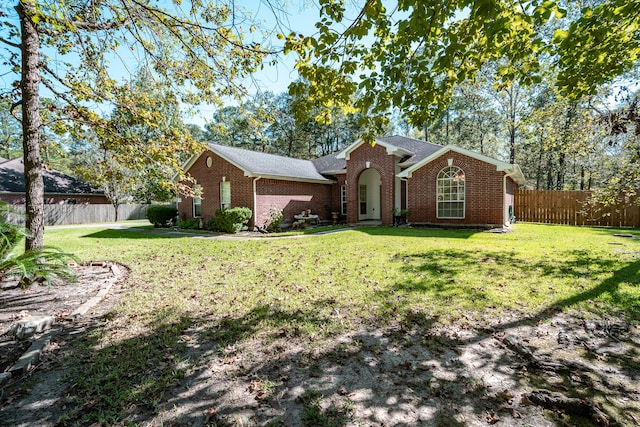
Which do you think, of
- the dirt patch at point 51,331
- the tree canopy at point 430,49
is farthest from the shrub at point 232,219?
the tree canopy at point 430,49

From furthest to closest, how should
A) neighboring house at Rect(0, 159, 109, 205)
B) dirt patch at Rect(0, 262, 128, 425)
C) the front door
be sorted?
neighboring house at Rect(0, 159, 109, 205) < the front door < dirt patch at Rect(0, 262, 128, 425)

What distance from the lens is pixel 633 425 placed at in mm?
2236

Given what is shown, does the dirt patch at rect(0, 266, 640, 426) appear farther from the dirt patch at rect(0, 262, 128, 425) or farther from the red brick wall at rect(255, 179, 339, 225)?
the red brick wall at rect(255, 179, 339, 225)

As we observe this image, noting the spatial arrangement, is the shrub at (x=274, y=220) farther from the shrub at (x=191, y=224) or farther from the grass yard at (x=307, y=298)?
the grass yard at (x=307, y=298)

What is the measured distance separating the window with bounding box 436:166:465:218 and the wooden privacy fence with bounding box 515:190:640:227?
6.46 metres

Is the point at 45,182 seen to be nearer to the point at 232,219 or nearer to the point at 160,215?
the point at 160,215

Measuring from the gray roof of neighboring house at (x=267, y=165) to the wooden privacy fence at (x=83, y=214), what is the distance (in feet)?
47.0

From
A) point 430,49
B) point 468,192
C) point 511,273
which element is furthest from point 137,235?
point 468,192

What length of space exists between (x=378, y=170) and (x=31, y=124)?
13.9m

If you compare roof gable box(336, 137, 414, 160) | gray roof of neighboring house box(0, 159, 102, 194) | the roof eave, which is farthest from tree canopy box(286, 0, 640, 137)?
gray roof of neighboring house box(0, 159, 102, 194)

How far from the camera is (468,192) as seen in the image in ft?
45.7

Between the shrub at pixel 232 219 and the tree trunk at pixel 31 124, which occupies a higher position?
the tree trunk at pixel 31 124

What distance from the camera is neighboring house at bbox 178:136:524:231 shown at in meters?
13.8

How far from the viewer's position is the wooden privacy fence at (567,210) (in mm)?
15516
